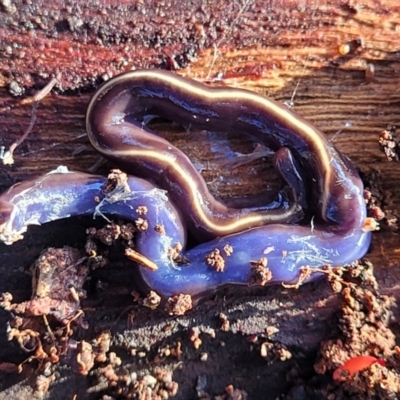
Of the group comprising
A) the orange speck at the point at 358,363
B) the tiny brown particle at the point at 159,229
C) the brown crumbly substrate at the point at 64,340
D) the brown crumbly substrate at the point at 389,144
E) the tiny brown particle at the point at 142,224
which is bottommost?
the orange speck at the point at 358,363

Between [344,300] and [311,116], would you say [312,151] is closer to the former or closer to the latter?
[311,116]

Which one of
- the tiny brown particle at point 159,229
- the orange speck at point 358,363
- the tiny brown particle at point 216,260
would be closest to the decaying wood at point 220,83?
the orange speck at point 358,363

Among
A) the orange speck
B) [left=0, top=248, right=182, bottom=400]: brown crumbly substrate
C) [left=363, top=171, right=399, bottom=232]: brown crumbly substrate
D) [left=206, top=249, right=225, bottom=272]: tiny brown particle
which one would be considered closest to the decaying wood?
[left=363, top=171, right=399, bottom=232]: brown crumbly substrate

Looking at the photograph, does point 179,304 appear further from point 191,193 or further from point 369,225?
point 369,225

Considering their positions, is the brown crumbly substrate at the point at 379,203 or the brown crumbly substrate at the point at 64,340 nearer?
the brown crumbly substrate at the point at 64,340

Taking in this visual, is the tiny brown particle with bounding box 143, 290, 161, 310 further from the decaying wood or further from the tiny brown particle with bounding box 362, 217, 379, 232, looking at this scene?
the tiny brown particle with bounding box 362, 217, 379, 232

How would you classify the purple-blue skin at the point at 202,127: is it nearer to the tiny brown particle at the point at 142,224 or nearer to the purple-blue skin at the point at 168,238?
the purple-blue skin at the point at 168,238

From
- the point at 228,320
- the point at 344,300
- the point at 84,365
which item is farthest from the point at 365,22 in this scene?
the point at 84,365

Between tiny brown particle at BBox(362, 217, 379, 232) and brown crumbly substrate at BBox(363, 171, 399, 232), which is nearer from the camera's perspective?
tiny brown particle at BBox(362, 217, 379, 232)
